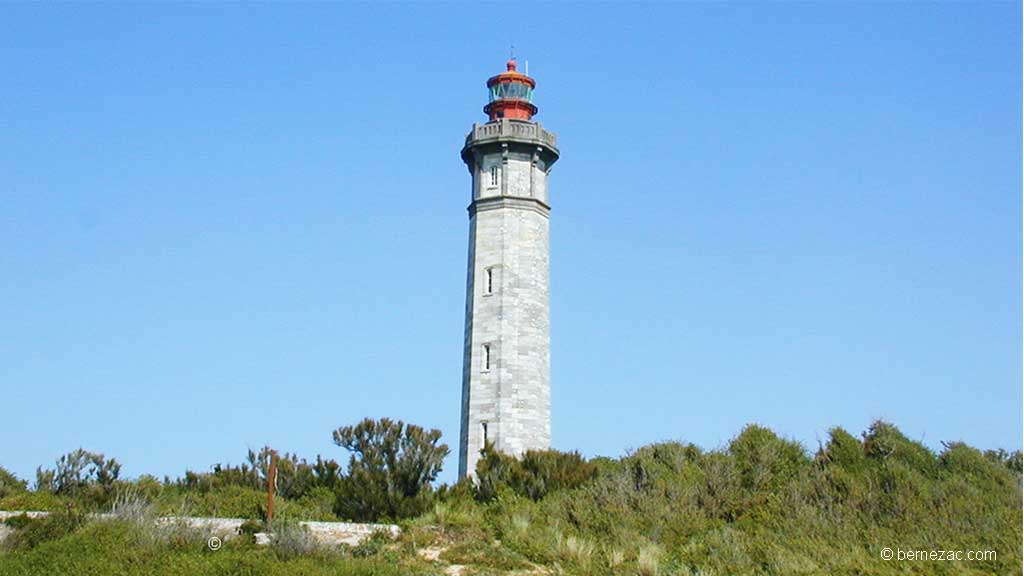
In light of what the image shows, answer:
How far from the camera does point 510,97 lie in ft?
117

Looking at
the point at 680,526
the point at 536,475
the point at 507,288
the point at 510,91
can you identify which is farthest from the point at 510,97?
the point at 680,526

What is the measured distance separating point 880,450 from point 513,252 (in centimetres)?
1229

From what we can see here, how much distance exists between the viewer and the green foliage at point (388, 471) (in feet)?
75.3

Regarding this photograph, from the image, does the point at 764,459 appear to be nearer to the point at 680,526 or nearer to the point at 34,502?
the point at 680,526

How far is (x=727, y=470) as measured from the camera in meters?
23.2

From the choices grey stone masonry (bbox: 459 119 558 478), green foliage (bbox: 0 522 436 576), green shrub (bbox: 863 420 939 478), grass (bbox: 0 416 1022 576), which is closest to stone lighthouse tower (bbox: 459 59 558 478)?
grey stone masonry (bbox: 459 119 558 478)

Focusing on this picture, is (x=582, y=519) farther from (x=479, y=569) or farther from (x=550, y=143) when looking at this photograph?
(x=550, y=143)

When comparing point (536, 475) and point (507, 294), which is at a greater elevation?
point (507, 294)

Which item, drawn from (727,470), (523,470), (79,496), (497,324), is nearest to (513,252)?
(497,324)

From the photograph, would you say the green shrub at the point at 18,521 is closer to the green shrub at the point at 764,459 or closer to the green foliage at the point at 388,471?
the green foliage at the point at 388,471

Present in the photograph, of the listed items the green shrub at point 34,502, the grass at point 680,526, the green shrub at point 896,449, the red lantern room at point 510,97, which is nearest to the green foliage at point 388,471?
the grass at point 680,526

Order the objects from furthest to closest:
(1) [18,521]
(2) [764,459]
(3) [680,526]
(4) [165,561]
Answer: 1. (2) [764,459]
2. (3) [680,526]
3. (1) [18,521]
4. (4) [165,561]

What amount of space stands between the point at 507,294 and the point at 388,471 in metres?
9.95

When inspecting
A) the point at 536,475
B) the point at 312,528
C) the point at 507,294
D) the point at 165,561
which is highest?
the point at 507,294
